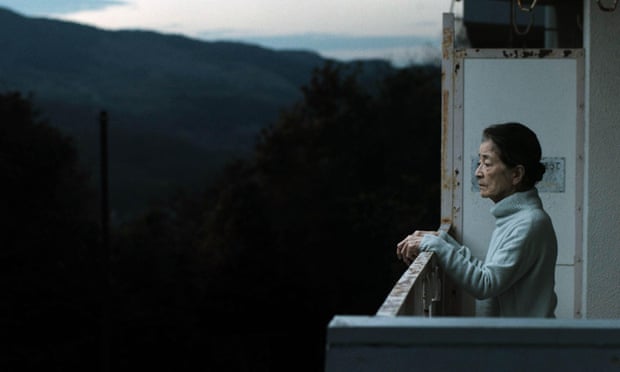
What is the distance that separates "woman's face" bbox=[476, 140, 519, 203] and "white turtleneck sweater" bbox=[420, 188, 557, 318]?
0.04m

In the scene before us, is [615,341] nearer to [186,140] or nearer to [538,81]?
[538,81]

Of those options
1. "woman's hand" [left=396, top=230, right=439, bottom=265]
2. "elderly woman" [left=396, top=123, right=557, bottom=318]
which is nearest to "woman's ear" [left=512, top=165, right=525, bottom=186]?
"elderly woman" [left=396, top=123, right=557, bottom=318]

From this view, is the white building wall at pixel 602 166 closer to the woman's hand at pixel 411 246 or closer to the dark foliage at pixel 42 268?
the woman's hand at pixel 411 246

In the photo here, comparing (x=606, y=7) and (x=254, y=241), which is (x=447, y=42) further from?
(x=254, y=241)

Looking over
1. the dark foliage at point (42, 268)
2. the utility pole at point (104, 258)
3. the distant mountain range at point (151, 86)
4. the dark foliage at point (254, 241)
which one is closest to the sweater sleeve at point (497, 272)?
the utility pole at point (104, 258)

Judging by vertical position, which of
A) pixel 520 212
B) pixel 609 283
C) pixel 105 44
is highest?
pixel 105 44

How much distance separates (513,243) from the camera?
3.65 meters

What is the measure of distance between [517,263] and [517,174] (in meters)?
0.31

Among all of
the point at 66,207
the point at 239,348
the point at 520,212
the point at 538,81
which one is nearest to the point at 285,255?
the point at 239,348

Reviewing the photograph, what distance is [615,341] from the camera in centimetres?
265

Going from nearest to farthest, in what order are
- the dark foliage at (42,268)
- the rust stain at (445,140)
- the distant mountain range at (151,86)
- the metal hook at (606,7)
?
the metal hook at (606,7)
the rust stain at (445,140)
the dark foliage at (42,268)
the distant mountain range at (151,86)

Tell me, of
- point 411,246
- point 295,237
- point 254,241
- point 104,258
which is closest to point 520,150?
point 411,246

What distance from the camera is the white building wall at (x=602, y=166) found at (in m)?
6.17

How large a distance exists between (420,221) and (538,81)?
34.7 meters
